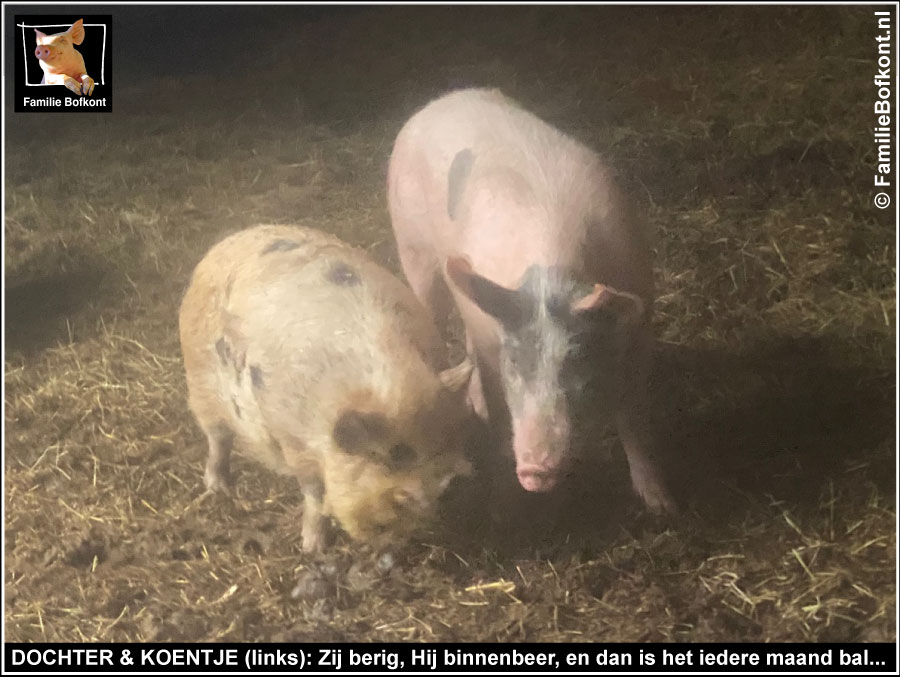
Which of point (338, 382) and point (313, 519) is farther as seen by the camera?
point (313, 519)

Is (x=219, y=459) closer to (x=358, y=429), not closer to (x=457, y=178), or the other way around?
(x=358, y=429)

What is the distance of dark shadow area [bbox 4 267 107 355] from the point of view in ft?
6.58

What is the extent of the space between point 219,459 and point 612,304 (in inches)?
38.0

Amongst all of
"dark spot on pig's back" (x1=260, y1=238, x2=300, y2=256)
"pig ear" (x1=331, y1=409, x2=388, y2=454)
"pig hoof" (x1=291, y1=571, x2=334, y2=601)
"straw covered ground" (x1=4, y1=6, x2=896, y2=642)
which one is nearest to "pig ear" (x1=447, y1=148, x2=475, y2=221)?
"straw covered ground" (x1=4, y1=6, x2=896, y2=642)

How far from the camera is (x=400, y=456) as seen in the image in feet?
5.41

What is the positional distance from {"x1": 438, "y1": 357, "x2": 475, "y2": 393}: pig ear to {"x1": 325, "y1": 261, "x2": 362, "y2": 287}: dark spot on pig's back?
0.27 meters

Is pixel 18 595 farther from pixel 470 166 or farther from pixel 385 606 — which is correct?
pixel 470 166

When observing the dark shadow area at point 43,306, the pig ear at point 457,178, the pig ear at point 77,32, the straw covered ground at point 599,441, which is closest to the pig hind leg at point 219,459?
the straw covered ground at point 599,441

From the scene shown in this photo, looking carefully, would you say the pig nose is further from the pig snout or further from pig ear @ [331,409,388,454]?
pig ear @ [331,409,388,454]

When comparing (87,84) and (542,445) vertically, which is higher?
(87,84)
